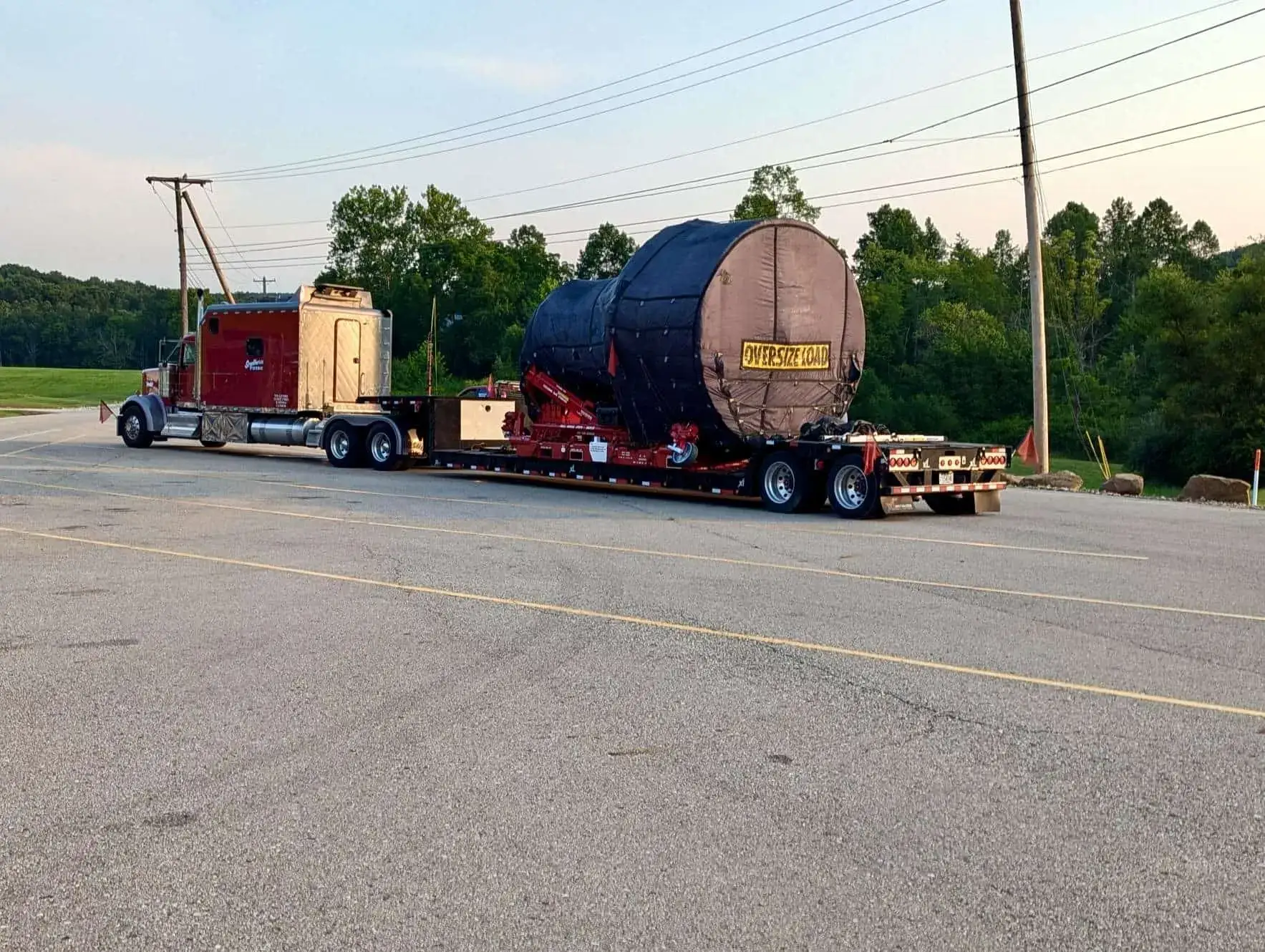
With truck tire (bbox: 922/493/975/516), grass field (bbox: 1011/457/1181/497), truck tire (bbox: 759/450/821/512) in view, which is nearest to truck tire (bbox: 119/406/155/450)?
truck tire (bbox: 759/450/821/512)

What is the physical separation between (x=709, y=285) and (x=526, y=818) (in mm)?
13328

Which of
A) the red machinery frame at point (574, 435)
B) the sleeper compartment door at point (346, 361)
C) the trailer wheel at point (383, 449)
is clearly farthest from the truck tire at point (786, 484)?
the sleeper compartment door at point (346, 361)

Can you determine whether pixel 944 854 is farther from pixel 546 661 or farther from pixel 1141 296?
pixel 1141 296

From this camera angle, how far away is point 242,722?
6133 millimetres

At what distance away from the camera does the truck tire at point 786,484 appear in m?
17.1

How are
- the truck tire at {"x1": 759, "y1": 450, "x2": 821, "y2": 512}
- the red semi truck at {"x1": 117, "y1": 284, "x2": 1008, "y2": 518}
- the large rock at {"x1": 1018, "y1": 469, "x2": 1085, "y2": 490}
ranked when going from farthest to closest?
the large rock at {"x1": 1018, "y1": 469, "x2": 1085, "y2": 490}, the truck tire at {"x1": 759, "y1": 450, "x2": 821, "y2": 512}, the red semi truck at {"x1": 117, "y1": 284, "x2": 1008, "y2": 518}

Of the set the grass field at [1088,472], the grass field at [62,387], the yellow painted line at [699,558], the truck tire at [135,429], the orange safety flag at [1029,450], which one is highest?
the grass field at [62,387]

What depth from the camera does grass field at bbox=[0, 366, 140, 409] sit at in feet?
258

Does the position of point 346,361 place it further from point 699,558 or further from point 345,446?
Result: point 699,558

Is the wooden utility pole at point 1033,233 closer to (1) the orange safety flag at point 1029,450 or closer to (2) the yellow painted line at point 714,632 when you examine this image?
(1) the orange safety flag at point 1029,450

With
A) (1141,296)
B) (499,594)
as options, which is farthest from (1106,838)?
(1141,296)

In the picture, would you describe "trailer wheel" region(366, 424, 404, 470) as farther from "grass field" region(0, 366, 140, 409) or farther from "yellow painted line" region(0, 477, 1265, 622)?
"grass field" region(0, 366, 140, 409)

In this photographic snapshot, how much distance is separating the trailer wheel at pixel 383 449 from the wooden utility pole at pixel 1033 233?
517 inches

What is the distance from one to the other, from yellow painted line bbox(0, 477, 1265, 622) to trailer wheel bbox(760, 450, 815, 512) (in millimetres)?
4588
